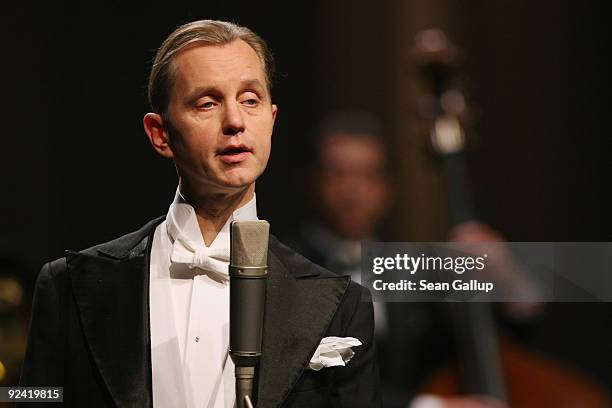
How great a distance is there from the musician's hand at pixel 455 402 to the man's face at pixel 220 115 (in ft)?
2.61

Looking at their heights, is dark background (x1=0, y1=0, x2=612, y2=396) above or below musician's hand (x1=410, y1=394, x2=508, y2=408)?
above

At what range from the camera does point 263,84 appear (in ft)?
4.61

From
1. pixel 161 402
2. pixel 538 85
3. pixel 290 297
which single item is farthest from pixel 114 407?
pixel 538 85

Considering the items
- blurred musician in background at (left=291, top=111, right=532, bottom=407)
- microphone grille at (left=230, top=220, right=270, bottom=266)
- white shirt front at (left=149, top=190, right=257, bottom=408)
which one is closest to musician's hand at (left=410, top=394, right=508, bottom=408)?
blurred musician in background at (left=291, top=111, right=532, bottom=407)

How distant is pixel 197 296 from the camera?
1386 millimetres

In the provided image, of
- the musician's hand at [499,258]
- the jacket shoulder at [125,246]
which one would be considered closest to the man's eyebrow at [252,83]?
the jacket shoulder at [125,246]

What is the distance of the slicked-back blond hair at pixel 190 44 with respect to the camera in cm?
140

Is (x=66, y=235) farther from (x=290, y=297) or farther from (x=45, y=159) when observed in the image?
(x=290, y=297)

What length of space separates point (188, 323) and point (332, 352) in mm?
185

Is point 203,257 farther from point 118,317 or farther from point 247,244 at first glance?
point 247,244

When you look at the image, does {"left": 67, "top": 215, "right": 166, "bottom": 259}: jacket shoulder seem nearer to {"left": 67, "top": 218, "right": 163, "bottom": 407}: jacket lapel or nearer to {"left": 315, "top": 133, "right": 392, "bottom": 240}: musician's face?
{"left": 67, "top": 218, "right": 163, "bottom": 407}: jacket lapel

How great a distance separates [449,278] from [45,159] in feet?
2.31

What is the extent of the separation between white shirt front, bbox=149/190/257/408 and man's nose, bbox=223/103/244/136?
11cm

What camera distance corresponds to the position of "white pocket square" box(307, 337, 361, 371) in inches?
→ 52.7
